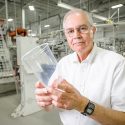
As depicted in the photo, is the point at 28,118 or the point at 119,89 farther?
the point at 28,118

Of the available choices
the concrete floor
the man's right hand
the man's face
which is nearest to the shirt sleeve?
the man's face

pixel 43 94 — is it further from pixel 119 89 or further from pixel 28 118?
pixel 28 118

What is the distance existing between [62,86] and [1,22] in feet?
A: 12.7

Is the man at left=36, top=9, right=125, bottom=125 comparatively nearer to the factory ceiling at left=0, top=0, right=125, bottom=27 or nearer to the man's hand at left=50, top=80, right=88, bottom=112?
the man's hand at left=50, top=80, right=88, bottom=112

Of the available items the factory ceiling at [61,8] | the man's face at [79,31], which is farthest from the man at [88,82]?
the factory ceiling at [61,8]

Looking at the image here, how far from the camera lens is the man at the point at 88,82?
0.85 m

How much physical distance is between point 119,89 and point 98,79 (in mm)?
148

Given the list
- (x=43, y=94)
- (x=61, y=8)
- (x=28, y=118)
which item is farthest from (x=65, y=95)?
(x=61, y=8)

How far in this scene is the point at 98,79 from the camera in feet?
3.57

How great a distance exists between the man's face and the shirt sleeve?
269 mm

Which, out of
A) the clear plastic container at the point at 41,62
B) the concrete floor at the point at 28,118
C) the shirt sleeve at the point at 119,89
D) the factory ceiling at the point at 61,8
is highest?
the factory ceiling at the point at 61,8

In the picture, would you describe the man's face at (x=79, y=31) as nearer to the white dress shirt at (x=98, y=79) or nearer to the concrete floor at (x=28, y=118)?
the white dress shirt at (x=98, y=79)

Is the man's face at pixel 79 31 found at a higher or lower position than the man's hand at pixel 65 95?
higher

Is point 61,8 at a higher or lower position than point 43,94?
higher
